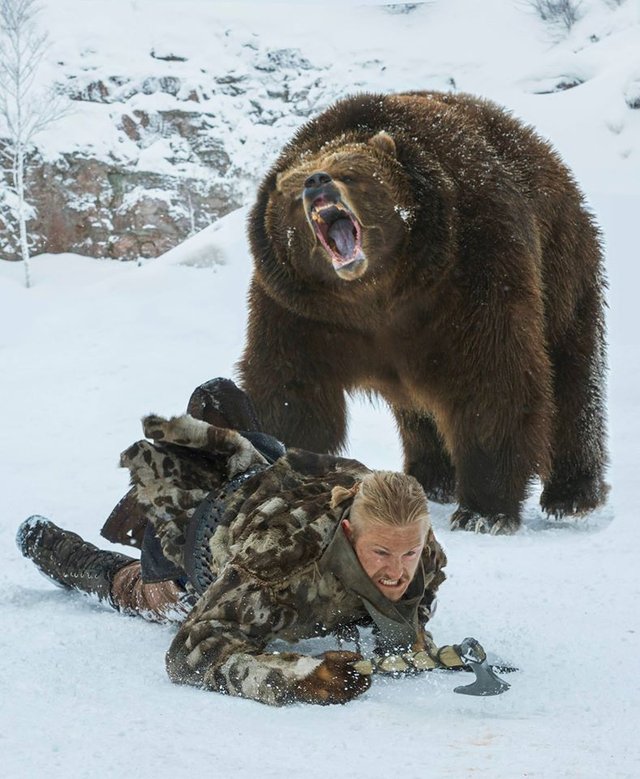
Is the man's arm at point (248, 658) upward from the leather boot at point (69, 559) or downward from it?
upward

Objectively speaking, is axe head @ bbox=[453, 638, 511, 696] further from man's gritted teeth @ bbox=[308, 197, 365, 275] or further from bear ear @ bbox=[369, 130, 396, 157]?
bear ear @ bbox=[369, 130, 396, 157]

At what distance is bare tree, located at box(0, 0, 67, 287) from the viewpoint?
22875mm

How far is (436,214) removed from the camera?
511cm

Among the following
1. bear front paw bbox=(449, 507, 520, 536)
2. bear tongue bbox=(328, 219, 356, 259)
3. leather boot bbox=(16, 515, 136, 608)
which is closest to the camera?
leather boot bbox=(16, 515, 136, 608)

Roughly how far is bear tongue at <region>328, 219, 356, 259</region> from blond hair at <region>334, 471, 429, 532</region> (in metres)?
2.49

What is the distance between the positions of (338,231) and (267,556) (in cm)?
261

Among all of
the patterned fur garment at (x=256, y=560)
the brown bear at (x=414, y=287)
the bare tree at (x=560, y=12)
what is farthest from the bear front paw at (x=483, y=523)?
the bare tree at (x=560, y=12)

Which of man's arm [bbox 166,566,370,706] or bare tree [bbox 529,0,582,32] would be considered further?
bare tree [bbox 529,0,582,32]

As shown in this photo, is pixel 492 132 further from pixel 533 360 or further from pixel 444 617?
pixel 444 617

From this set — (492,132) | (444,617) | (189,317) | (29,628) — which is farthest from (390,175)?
(189,317)

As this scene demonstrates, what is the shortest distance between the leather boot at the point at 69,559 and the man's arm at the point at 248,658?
1.05 metres

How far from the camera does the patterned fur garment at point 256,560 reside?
254 cm

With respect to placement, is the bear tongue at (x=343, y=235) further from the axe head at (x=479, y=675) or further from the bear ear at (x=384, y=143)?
the axe head at (x=479, y=675)

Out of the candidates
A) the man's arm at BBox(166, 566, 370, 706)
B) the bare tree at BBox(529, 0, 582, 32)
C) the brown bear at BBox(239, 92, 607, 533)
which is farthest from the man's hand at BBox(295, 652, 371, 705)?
the bare tree at BBox(529, 0, 582, 32)
